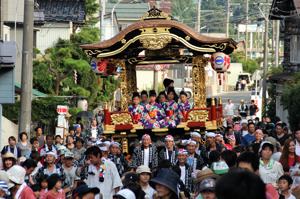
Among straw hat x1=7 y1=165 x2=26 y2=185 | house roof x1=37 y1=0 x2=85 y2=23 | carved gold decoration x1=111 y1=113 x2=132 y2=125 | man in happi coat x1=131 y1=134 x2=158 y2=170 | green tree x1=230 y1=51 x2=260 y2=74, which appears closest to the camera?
straw hat x1=7 y1=165 x2=26 y2=185

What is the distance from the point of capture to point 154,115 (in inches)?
886

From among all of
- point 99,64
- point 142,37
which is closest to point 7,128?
point 99,64

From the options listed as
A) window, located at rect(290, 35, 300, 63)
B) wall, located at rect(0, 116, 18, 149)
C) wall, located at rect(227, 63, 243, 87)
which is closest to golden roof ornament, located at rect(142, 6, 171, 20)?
wall, located at rect(0, 116, 18, 149)

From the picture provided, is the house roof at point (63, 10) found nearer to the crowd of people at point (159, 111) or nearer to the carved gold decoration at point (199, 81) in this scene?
the carved gold decoration at point (199, 81)

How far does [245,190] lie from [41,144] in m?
17.0

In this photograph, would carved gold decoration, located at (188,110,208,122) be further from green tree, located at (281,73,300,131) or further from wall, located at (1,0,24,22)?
wall, located at (1,0,24,22)

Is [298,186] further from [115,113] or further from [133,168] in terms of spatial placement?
[115,113]

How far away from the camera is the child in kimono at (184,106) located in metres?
22.6

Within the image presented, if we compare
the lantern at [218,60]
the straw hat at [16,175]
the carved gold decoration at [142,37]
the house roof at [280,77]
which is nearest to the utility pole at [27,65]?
the carved gold decoration at [142,37]

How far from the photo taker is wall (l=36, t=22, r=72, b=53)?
49.9m

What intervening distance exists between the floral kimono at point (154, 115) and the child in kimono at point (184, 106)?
13.9 inches

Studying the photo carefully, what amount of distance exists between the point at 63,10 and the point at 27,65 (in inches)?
1246

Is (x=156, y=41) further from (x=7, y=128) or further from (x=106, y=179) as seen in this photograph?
(x=7, y=128)

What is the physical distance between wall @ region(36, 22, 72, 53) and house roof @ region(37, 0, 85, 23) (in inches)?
20.0
